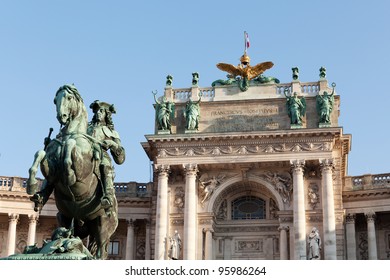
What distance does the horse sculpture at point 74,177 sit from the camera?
1157cm

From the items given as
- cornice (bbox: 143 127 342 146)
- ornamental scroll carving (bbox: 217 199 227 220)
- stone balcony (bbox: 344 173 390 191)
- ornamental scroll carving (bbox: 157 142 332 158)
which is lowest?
ornamental scroll carving (bbox: 217 199 227 220)

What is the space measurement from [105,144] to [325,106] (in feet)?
107

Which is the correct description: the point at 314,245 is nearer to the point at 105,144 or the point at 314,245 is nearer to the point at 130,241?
the point at 130,241

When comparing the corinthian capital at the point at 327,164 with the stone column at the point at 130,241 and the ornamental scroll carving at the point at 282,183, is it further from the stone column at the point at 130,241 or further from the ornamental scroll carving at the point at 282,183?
the stone column at the point at 130,241

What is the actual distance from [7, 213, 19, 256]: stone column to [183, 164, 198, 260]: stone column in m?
12.7

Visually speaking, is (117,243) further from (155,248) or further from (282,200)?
(282,200)

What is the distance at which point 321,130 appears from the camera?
42.3 metres

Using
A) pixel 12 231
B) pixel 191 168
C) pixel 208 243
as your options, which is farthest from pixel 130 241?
pixel 12 231

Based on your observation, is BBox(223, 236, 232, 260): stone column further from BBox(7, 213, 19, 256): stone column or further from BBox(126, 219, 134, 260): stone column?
BBox(7, 213, 19, 256): stone column

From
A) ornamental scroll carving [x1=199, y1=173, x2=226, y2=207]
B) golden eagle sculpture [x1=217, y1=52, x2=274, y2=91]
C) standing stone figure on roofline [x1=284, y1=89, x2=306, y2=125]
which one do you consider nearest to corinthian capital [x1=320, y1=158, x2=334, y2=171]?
standing stone figure on roofline [x1=284, y1=89, x2=306, y2=125]

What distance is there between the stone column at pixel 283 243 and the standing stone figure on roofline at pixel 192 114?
9007 mm

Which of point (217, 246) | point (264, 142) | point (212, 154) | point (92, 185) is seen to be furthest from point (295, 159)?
point (92, 185)

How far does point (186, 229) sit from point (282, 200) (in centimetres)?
668

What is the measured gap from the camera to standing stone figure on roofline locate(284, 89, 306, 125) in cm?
4334
